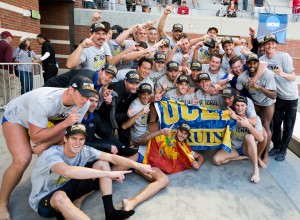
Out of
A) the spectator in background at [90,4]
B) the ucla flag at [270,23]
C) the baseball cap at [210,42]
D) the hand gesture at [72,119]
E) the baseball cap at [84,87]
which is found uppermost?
the spectator in background at [90,4]

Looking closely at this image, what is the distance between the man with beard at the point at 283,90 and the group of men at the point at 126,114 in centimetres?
2

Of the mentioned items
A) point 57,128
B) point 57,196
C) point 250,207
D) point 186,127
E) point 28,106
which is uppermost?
point 28,106

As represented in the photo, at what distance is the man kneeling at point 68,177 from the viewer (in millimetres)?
2576

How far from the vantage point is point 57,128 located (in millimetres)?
2760

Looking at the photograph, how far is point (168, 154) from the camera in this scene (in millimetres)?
4180

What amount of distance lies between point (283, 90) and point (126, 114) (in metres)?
3.01

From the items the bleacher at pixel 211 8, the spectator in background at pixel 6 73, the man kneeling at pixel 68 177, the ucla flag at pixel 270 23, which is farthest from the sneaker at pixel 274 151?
the bleacher at pixel 211 8

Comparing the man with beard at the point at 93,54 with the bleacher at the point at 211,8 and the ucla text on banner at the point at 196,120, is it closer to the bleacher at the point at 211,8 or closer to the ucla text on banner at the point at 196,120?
the ucla text on banner at the point at 196,120

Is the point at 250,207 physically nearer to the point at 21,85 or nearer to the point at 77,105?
the point at 77,105

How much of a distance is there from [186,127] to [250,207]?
59.0 inches

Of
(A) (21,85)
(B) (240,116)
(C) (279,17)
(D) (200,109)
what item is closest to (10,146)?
(D) (200,109)

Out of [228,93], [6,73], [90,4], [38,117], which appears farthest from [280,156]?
[90,4]

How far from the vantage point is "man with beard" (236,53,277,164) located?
14.4ft

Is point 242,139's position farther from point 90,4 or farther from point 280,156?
point 90,4
